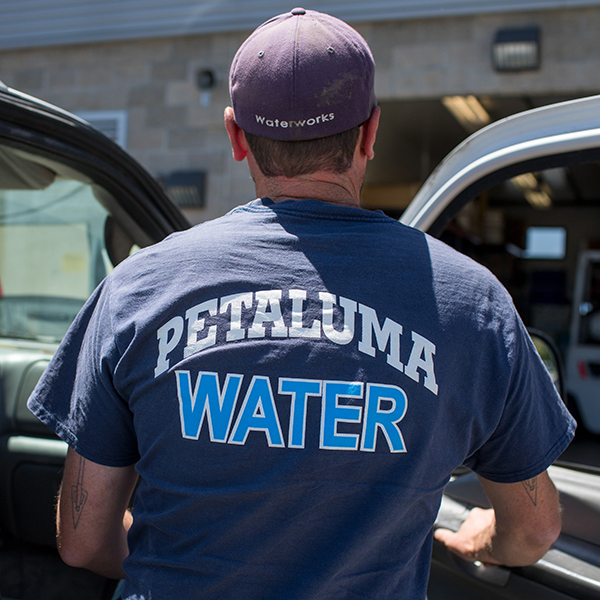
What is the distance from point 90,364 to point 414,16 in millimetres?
5607

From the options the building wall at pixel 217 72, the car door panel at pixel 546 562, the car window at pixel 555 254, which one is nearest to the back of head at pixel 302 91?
the car door panel at pixel 546 562

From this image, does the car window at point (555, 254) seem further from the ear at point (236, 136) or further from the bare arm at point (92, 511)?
the bare arm at point (92, 511)

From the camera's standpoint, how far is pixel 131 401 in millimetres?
942

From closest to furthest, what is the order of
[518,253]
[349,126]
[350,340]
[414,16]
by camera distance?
[350,340]
[349,126]
[414,16]
[518,253]

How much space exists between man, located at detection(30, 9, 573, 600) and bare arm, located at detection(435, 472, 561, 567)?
2.4 inches

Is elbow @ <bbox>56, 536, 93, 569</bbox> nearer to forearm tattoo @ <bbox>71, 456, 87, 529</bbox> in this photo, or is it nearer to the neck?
forearm tattoo @ <bbox>71, 456, 87, 529</bbox>

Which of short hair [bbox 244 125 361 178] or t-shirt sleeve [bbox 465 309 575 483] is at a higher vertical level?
short hair [bbox 244 125 361 178]

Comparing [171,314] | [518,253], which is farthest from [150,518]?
[518,253]

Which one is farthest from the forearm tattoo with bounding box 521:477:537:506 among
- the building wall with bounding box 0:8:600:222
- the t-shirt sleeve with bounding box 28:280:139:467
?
the building wall with bounding box 0:8:600:222

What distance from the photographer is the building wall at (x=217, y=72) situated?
5.45m

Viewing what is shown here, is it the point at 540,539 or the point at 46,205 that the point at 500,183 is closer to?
the point at 540,539

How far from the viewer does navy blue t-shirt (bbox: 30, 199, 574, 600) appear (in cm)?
88

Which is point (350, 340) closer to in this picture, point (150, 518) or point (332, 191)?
→ point (332, 191)

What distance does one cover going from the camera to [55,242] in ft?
9.65
